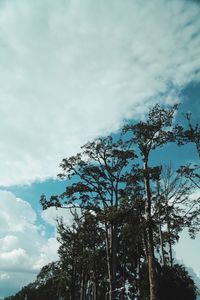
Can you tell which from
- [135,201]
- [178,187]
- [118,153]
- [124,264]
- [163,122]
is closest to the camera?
[163,122]

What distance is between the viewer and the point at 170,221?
30.9 metres

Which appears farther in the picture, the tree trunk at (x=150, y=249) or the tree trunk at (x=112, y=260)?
the tree trunk at (x=112, y=260)

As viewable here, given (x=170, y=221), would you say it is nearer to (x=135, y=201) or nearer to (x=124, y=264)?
(x=135, y=201)

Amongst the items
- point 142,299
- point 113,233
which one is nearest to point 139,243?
point 142,299

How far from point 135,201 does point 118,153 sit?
4554 millimetres

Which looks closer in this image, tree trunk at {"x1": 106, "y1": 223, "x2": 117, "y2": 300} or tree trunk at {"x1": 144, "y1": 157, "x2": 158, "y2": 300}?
tree trunk at {"x1": 144, "y1": 157, "x2": 158, "y2": 300}

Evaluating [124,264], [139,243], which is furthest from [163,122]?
[124,264]

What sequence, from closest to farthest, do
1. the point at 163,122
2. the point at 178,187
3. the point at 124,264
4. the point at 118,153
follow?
the point at 163,122, the point at 118,153, the point at 178,187, the point at 124,264

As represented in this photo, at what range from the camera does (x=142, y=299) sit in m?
28.8

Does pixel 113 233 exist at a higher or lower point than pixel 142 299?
higher

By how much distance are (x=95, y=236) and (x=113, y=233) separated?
17133mm

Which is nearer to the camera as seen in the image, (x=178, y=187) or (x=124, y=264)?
(x=178, y=187)

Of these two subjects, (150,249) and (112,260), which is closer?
(150,249)

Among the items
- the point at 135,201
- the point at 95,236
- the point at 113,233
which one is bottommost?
the point at 113,233
